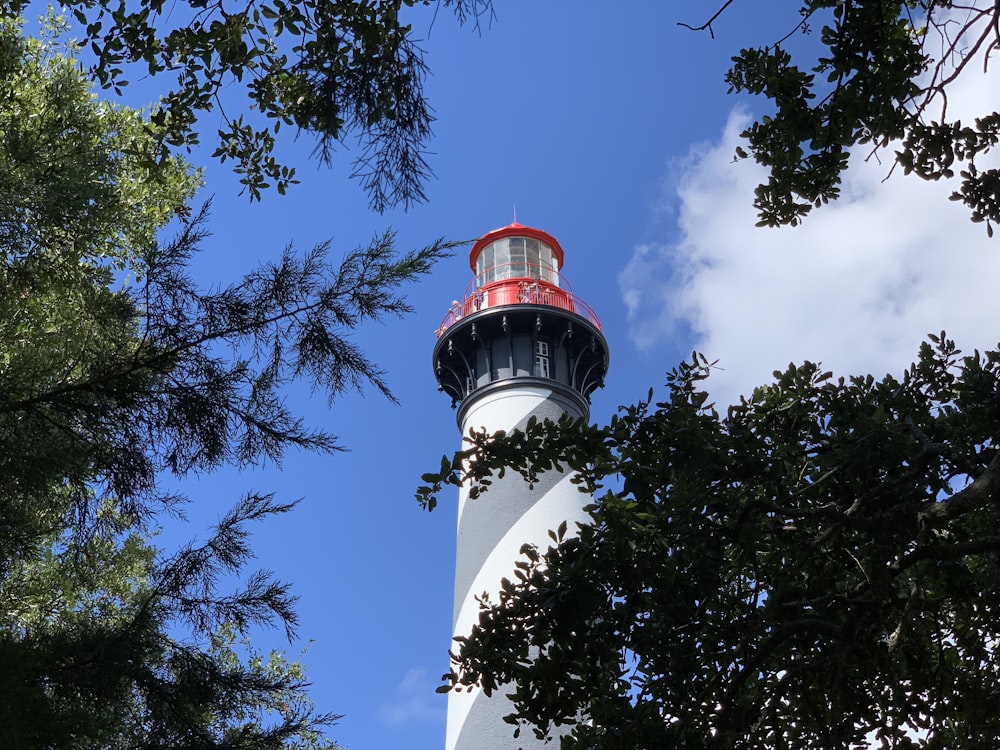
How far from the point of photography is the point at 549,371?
64.6ft

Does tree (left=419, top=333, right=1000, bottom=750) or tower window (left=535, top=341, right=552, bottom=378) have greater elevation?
tower window (left=535, top=341, right=552, bottom=378)

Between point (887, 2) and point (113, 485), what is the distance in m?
5.04

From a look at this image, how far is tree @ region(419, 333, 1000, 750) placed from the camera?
195 inches

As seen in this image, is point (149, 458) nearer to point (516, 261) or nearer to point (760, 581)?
point (760, 581)

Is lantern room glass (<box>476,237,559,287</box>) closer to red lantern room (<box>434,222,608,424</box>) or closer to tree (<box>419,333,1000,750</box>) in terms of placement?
→ red lantern room (<box>434,222,608,424</box>)

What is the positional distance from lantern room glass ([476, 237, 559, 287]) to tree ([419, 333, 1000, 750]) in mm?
16291

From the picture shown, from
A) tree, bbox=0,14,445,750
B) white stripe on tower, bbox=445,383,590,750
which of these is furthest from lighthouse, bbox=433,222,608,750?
tree, bbox=0,14,445,750

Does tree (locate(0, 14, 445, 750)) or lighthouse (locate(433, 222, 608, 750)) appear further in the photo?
lighthouse (locate(433, 222, 608, 750))

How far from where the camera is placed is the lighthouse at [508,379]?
54.4ft

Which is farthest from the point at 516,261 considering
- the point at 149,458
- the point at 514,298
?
the point at 149,458

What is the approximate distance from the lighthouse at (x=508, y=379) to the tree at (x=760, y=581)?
395 inches

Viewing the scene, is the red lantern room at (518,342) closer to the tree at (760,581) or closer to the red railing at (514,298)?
the red railing at (514,298)

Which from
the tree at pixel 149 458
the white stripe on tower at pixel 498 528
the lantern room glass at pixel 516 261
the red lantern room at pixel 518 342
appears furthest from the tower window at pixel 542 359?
the tree at pixel 149 458

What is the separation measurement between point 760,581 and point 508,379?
551 inches
